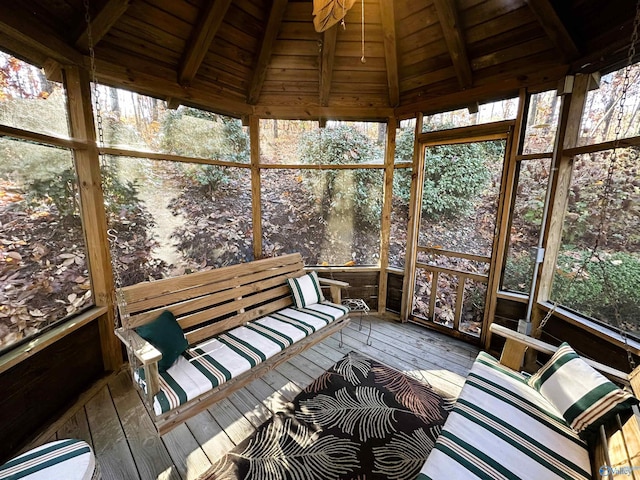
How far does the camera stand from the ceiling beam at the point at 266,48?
2527mm

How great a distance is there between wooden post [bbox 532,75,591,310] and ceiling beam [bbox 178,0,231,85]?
310 cm

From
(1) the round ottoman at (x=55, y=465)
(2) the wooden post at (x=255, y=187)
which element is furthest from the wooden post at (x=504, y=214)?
(1) the round ottoman at (x=55, y=465)

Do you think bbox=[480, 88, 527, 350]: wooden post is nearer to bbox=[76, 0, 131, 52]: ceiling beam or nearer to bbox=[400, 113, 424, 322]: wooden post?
bbox=[400, 113, 424, 322]: wooden post

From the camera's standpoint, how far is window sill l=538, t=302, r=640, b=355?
183 centimetres

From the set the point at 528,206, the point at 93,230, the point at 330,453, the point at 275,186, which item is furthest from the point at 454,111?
the point at 93,230

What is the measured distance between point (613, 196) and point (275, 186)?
127 inches

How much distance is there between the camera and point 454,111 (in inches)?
121

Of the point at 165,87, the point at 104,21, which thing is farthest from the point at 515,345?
the point at 104,21

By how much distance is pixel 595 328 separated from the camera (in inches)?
81.3

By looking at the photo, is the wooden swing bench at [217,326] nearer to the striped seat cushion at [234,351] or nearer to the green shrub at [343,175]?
the striped seat cushion at [234,351]

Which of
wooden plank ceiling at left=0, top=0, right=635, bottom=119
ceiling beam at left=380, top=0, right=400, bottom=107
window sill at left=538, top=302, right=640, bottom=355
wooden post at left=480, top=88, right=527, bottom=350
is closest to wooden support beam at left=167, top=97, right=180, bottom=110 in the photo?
wooden plank ceiling at left=0, top=0, right=635, bottom=119

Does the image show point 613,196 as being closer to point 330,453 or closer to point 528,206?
point 528,206

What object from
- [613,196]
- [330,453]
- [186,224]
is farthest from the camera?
[186,224]

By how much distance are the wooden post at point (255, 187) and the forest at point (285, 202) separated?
76mm
